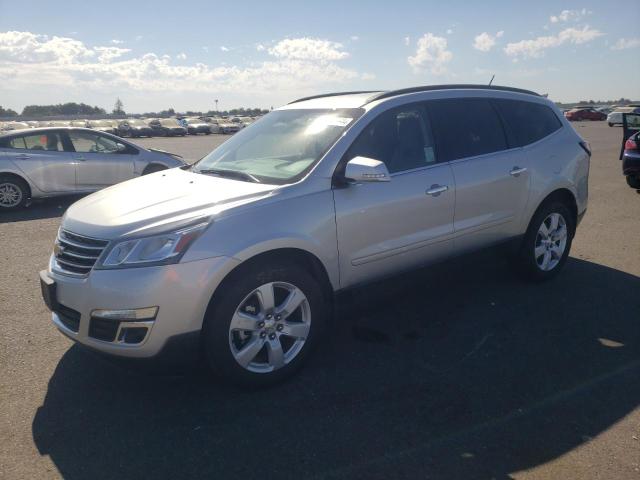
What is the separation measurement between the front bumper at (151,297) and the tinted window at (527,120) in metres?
3.22

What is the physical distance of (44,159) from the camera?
9742mm

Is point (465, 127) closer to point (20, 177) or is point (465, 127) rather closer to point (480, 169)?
point (480, 169)

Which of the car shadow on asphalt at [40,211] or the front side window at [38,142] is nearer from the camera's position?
the car shadow on asphalt at [40,211]

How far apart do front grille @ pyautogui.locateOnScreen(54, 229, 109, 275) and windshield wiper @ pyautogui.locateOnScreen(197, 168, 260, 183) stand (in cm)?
110

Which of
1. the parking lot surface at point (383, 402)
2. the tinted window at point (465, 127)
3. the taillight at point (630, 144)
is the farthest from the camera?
the taillight at point (630, 144)

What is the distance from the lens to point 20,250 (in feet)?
22.6

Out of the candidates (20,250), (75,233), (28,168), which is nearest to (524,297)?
(75,233)

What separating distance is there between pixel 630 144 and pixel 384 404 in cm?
989

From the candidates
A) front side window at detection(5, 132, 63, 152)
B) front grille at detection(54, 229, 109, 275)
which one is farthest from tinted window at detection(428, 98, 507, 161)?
front side window at detection(5, 132, 63, 152)

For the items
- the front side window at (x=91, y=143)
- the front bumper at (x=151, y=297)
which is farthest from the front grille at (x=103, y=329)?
the front side window at (x=91, y=143)

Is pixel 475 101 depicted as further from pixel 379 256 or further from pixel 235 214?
pixel 235 214

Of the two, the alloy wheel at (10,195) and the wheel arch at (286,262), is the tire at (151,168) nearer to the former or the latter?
the alloy wheel at (10,195)

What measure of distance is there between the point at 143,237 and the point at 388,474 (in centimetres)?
184

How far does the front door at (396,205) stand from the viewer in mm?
3795
